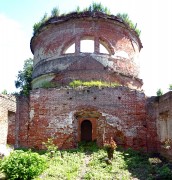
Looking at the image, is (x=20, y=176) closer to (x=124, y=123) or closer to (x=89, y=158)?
(x=89, y=158)

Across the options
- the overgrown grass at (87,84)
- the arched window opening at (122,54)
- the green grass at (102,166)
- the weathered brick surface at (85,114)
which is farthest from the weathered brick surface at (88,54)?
the green grass at (102,166)

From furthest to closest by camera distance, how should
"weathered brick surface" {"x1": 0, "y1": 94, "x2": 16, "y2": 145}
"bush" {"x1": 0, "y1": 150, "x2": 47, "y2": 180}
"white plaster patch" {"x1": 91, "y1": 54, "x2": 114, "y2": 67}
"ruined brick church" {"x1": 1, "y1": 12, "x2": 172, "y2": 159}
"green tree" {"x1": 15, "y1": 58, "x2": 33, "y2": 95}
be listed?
"green tree" {"x1": 15, "y1": 58, "x2": 33, "y2": 95}
"white plaster patch" {"x1": 91, "y1": 54, "x2": 114, "y2": 67}
"ruined brick church" {"x1": 1, "y1": 12, "x2": 172, "y2": 159}
"weathered brick surface" {"x1": 0, "y1": 94, "x2": 16, "y2": 145}
"bush" {"x1": 0, "y1": 150, "x2": 47, "y2": 180}

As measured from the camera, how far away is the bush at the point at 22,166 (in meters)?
6.83

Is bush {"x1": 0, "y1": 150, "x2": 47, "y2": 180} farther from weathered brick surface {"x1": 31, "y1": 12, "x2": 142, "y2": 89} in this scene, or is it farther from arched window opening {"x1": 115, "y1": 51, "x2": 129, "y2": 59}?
arched window opening {"x1": 115, "y1": 51, "x2": 129, "y2": 59}

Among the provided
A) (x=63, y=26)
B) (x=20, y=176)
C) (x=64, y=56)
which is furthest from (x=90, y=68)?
(x=20, y=176)

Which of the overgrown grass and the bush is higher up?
the overgrown grass

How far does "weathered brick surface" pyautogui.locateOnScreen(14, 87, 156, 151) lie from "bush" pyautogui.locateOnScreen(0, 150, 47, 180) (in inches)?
146

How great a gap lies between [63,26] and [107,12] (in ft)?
7.34

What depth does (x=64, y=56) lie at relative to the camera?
43.4 feet

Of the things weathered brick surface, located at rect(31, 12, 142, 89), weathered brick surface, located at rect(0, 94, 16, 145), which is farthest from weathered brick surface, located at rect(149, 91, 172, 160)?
weathered brick surface, located at rect(0, 94, 16, 145)

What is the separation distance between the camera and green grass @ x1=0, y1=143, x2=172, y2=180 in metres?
7.57

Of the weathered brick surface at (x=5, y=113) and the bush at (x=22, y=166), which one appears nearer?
Answer: the bush at (x=22, y=166)

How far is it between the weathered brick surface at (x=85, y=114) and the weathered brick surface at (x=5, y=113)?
0.50 meters

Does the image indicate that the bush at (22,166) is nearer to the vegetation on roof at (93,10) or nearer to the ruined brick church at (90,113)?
the ruined brick church at (90,113)
